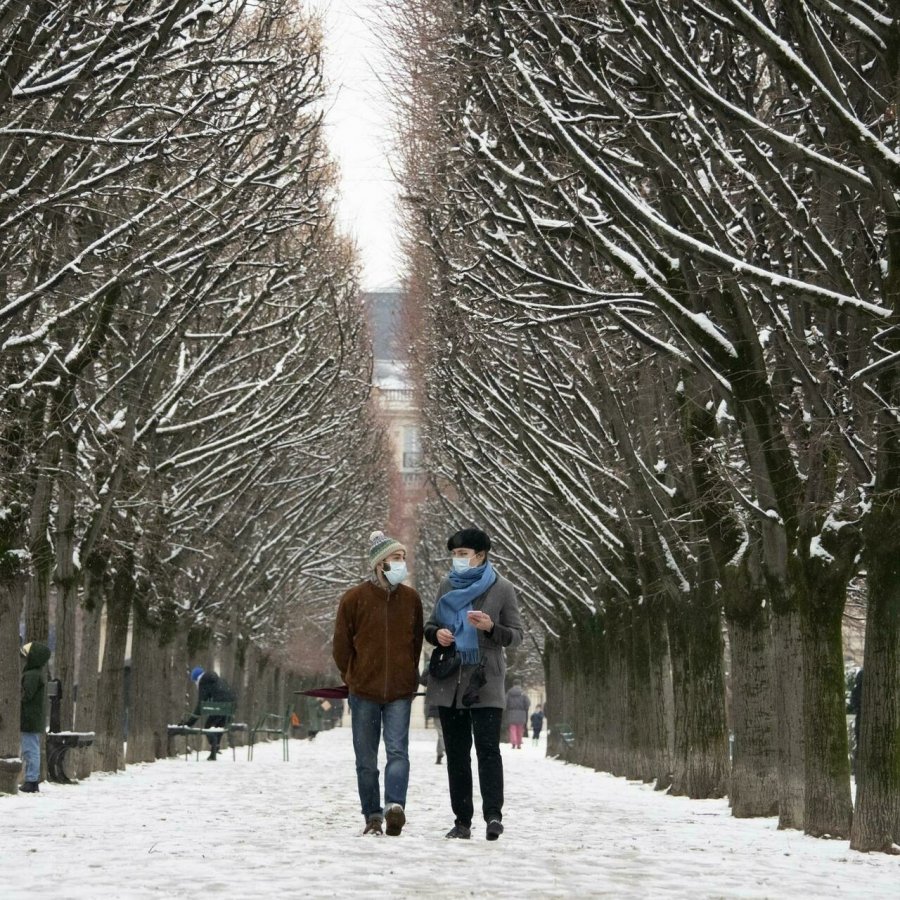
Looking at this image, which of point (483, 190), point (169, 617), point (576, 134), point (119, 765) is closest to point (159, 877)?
point (576, 134)

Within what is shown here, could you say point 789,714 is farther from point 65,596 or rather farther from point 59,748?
point 65,596

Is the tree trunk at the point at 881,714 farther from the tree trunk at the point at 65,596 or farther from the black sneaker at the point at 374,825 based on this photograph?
the tree trunk at the point at 65,596

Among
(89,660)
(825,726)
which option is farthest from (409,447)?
(825,726)

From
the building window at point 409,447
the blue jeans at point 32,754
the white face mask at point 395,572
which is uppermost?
the building window at point 409,447

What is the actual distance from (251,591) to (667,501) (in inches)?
938

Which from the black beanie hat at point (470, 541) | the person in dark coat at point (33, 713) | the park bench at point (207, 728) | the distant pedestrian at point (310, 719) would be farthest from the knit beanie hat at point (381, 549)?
the distant pedestrian at point (310, 719)

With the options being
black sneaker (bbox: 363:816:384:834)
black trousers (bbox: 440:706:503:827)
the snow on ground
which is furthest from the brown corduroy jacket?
the snow on ground

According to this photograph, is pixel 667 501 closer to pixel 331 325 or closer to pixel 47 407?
pixel 47 407

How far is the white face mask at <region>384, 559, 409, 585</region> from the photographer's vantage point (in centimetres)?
1184

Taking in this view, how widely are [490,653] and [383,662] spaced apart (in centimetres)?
70

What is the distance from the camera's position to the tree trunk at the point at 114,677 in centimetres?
2445

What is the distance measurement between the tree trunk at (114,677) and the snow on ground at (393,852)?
6.08m

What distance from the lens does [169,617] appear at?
104 ft

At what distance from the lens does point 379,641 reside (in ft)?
39.0
